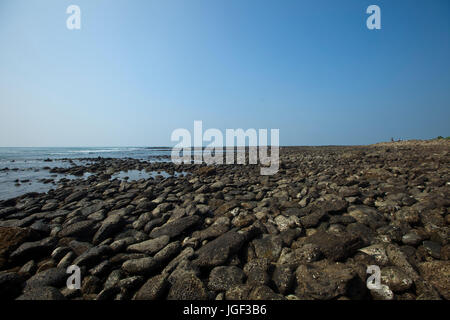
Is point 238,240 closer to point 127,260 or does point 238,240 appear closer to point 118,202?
point 127,260

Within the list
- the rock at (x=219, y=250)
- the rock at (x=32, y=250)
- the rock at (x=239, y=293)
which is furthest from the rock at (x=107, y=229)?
the rock at (x=239, y=293)

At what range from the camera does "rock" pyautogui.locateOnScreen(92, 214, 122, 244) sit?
3904 millimetres

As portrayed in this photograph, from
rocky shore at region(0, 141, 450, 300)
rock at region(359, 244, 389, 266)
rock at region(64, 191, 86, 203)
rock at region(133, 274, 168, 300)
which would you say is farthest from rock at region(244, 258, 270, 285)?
rock at region(64, 191, 86, 203)

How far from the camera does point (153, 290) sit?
231 centimetres

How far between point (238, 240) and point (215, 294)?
996 millimetres

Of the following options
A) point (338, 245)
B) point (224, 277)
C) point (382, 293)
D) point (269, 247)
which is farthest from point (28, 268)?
Result: point (382, 293)

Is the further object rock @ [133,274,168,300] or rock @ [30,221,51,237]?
rock @ [30,221,51,237]

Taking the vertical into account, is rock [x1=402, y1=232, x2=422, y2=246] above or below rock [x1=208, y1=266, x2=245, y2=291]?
above

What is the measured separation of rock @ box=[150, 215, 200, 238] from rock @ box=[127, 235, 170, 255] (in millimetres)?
223

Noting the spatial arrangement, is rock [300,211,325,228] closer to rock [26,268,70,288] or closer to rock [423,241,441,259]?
rock [423,241,441,259]

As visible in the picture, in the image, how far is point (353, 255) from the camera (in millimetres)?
2867

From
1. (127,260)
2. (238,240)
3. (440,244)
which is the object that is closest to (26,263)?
(127,260)

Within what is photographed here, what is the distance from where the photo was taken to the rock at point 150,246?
335 cm

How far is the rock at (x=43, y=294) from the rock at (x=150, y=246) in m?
1.10
